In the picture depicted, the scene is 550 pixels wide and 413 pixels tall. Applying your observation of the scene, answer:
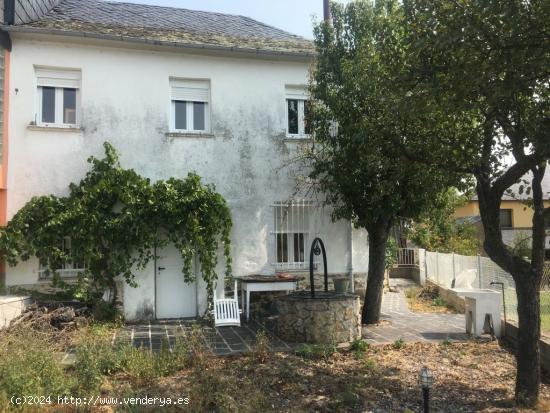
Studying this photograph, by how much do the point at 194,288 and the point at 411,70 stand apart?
6.93m

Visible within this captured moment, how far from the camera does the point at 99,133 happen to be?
10414 millimetres

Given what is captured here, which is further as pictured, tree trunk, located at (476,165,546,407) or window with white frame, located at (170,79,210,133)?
window with white frame, located at (170,79,210,133)

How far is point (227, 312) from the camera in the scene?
10.0m

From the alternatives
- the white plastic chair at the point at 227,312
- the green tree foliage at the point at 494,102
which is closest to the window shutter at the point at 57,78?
the white plastic chair at the point at 227,312

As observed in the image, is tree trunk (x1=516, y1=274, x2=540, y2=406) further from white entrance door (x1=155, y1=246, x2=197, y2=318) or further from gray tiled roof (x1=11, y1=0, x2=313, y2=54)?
gray tiled roof (x1=11, y1=0, x2=313, y2=54)

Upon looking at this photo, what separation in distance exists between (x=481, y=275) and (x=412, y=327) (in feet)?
10.3

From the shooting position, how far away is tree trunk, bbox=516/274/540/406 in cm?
571

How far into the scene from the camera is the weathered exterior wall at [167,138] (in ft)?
33.0

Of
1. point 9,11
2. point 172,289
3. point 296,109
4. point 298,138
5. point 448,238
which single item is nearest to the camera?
point 9,11

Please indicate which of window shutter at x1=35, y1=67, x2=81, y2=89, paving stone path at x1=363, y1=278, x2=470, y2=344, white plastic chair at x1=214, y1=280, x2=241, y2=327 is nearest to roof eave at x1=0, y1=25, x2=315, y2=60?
window shutter at x1=35, y1=67, x2=81, y2=89

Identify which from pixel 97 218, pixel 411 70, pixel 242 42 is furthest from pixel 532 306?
pixel 242 42

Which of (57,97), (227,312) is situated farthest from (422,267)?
(57,97)

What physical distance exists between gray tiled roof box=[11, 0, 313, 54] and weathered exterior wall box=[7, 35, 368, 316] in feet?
1.26

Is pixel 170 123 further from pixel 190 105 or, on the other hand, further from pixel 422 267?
pixel 422 267
